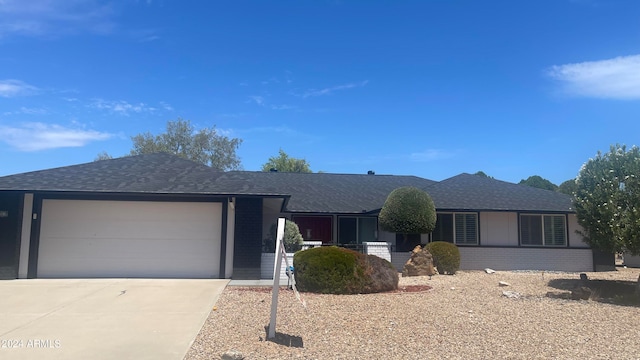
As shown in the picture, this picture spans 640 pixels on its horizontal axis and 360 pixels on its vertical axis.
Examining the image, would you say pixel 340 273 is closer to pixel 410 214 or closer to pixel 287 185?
pixel 410 214

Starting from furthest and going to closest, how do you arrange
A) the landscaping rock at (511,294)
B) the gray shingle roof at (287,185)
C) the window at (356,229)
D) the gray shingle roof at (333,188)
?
the window at (356,229)
the gray shingle roof at (333,188)
the gray shingle roof at (287,185)
the landscaping rock at (511,294)

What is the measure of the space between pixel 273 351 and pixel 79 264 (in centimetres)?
1033

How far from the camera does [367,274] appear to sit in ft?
40.1

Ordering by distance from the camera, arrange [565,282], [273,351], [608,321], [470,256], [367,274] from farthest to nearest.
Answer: [470,256] → [565,282] → [367,274] → [608,321] → [273,351]

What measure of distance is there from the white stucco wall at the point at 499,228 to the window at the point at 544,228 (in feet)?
1.34

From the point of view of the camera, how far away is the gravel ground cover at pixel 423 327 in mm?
6855

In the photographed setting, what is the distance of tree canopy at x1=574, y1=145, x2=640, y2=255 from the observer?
38.9ft

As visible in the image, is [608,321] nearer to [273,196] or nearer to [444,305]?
[444,305]

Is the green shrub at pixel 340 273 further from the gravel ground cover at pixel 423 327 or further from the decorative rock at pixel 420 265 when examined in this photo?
the decorative rock at pixel 420 265

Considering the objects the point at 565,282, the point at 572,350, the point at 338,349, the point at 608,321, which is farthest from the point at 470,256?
the point at 338,349

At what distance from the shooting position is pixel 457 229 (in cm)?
1978

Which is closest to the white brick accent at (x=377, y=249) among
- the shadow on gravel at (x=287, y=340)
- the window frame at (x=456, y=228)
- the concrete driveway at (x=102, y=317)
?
the window frame at (x=456, y=228)

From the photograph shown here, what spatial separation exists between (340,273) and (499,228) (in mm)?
10532

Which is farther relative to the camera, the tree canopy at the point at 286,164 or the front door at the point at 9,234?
the tree canopy at the point at 286,164
